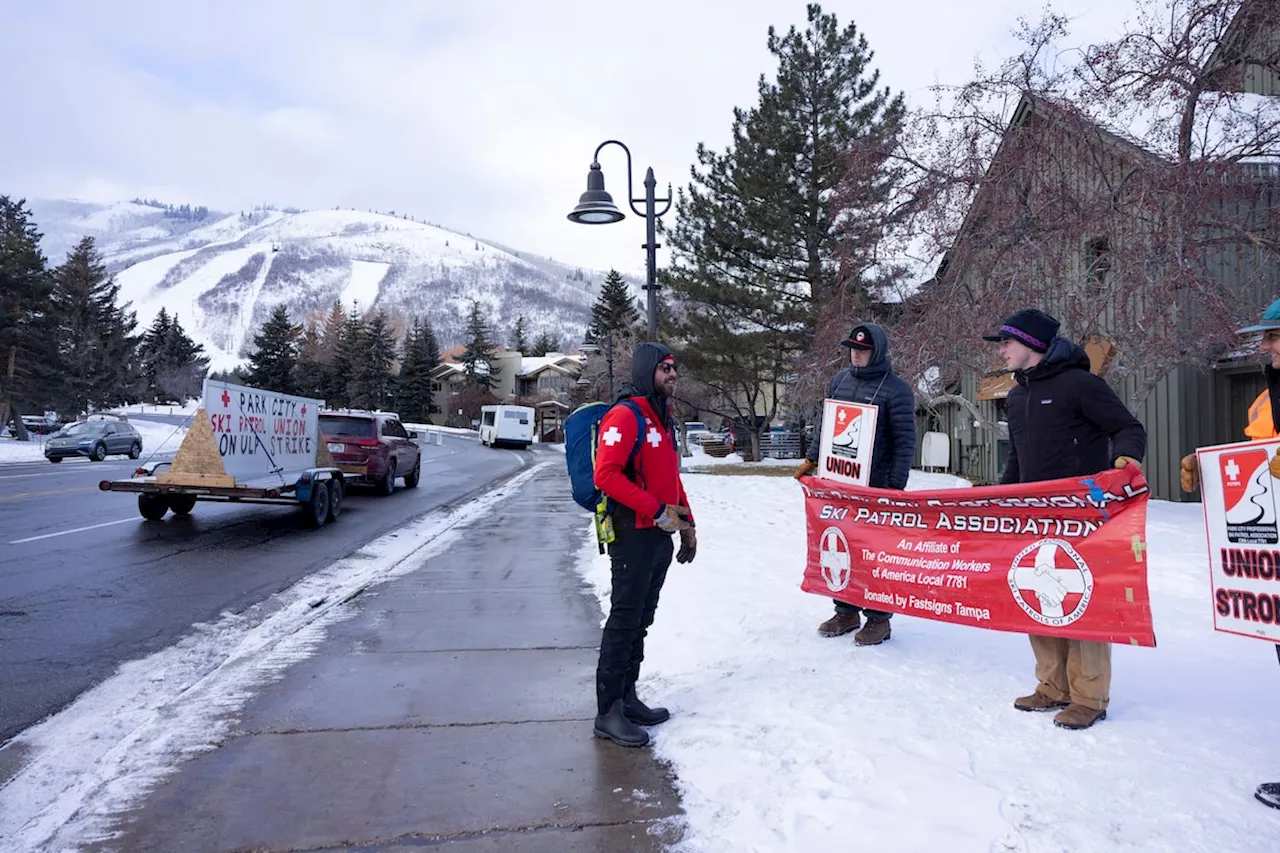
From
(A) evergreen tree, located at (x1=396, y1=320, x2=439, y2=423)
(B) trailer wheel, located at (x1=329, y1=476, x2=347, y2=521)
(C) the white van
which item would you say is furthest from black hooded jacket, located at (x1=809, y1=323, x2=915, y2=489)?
(A) evergreen tree, located at (x1=396, y1=320, x2=439, y2=423)

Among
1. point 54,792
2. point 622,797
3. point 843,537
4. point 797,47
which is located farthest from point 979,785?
point 797,47

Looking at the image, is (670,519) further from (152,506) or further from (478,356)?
(478,356)

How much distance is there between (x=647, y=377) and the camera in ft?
13.5

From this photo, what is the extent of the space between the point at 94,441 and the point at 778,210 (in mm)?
25482

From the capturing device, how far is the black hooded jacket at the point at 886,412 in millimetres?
5305

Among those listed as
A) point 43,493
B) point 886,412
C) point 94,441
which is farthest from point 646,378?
point 94,441

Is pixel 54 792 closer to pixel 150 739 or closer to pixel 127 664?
pixel 150 739

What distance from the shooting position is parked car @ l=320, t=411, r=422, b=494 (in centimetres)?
1834

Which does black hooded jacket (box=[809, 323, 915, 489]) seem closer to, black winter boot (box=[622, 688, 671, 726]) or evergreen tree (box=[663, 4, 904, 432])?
black winter boot (box=[622, 688, 671, 726])

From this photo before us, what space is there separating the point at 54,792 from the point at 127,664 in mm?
2149

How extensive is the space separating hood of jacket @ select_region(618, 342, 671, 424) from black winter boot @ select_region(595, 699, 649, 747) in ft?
4.53

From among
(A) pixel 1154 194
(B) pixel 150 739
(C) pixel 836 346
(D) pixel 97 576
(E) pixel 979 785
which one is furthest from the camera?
(C) pixel 836 346

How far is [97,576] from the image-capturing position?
8391 millimetres

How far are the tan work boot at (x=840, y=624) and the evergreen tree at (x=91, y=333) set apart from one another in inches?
→ 2393
